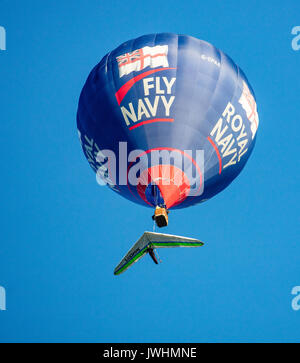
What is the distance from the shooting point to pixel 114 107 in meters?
15.9

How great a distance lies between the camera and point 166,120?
15.4 m

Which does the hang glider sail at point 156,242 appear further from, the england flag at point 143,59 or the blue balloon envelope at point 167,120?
the england flag at point 143,59

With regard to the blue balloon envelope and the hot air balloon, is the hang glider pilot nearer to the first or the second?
the hot air balloon

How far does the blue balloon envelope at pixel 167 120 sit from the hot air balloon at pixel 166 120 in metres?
0.03

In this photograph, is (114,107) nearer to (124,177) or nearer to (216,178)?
(124,177)

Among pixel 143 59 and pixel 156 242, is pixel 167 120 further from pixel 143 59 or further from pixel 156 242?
pixel 156 242

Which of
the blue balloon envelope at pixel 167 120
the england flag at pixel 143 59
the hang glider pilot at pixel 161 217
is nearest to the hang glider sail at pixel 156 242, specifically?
the hang glider pilot at pixel 161 217

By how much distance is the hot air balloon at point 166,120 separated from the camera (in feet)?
50.4

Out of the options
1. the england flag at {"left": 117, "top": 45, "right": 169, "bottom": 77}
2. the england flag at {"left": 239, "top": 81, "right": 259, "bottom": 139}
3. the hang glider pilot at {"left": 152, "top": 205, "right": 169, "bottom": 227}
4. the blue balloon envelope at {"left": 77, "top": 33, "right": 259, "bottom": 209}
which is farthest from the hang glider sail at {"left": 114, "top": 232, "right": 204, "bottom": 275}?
the england flag at {"left": 117, "top": 45, "right": 169, "bottom": 77}

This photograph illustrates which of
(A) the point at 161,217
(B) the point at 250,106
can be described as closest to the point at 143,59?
(B) the point at 250,106

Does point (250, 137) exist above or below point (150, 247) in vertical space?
above

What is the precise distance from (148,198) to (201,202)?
205 cm

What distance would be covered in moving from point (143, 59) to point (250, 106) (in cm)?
328

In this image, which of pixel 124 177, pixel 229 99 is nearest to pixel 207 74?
pixel 229 99
